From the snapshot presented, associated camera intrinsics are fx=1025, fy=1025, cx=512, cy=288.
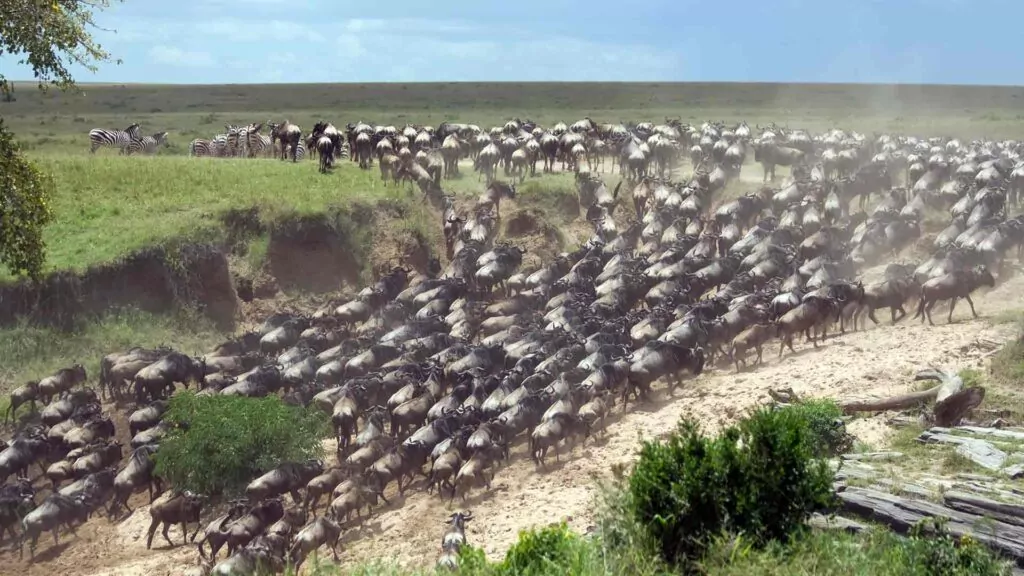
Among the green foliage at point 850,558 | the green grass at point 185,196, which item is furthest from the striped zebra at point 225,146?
the green foliage at point 850,558

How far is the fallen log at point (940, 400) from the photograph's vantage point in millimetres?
13953

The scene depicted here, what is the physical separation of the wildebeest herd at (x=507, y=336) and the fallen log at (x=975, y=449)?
19.0 feet

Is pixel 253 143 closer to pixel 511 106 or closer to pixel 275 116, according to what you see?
pixel 275 116

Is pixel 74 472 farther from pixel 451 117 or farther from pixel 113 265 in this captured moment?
pixel 451 117

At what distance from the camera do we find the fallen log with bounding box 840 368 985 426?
1395 cm

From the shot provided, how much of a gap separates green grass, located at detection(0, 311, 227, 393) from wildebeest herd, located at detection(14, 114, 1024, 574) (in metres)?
1.28

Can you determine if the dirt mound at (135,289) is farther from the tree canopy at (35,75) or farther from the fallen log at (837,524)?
the fallen log at (837,524)

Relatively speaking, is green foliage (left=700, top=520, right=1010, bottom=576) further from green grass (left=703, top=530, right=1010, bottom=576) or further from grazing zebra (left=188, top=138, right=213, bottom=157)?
grazing zebra (left=188, top=138, right=213, bottom=157)

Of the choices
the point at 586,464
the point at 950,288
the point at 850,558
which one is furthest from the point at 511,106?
the point at 850,558

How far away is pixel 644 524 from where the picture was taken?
33.0 feet

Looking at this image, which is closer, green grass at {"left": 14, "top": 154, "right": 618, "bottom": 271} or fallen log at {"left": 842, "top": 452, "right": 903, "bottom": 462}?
fallen log at {"left": 842, "top": 452, "right": 903, "bottom": 462}

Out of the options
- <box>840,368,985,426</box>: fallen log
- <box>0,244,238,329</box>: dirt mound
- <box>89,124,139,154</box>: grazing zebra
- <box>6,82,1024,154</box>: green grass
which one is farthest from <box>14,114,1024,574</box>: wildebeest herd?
<box>6,82,1024,154</box>: green grass

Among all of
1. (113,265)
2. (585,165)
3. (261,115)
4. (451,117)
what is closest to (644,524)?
(113,265)

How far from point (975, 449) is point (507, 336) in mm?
10489
